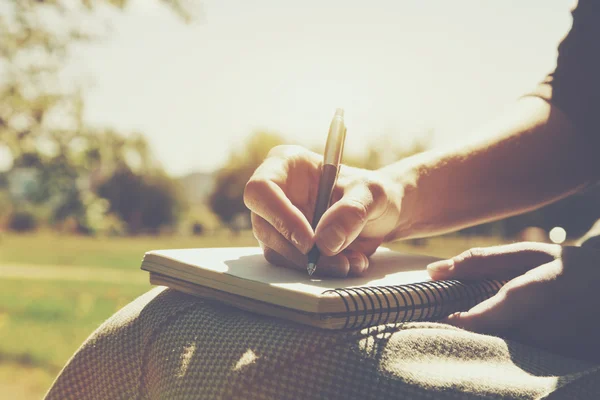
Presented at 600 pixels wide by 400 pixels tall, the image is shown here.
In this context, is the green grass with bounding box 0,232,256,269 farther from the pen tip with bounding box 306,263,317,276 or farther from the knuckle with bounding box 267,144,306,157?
the pen tip with bounding box 306,263,317,276

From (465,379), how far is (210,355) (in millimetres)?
333

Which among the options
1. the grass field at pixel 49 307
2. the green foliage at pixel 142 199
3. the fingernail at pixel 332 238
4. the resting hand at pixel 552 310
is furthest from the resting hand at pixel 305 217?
the green foliage at pixel 142 199

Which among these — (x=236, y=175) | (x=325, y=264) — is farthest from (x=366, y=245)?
(x=236, y=175)

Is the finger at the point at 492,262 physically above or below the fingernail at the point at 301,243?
above

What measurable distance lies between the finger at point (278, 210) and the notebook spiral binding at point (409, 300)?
0.66ft

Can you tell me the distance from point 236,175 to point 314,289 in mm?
28125

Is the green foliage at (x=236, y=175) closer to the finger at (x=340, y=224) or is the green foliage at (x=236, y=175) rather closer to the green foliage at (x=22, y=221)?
the green foliage at (x=22, y=221)

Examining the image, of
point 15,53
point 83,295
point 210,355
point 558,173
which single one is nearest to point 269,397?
point 210,355

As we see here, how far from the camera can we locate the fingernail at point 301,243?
0.92 metres

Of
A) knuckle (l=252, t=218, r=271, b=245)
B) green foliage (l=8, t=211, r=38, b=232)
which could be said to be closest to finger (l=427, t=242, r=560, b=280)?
knuckle (l=252, t=218, r=271, b=245)

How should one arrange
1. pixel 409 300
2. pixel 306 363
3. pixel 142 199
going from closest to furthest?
1. pixel 306 363
2. pixel 409 300
3. pixel 142 199

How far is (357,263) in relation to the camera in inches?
38.9

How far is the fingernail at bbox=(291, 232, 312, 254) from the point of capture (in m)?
0.92

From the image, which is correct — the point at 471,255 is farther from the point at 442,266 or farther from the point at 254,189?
the point at 254,189
